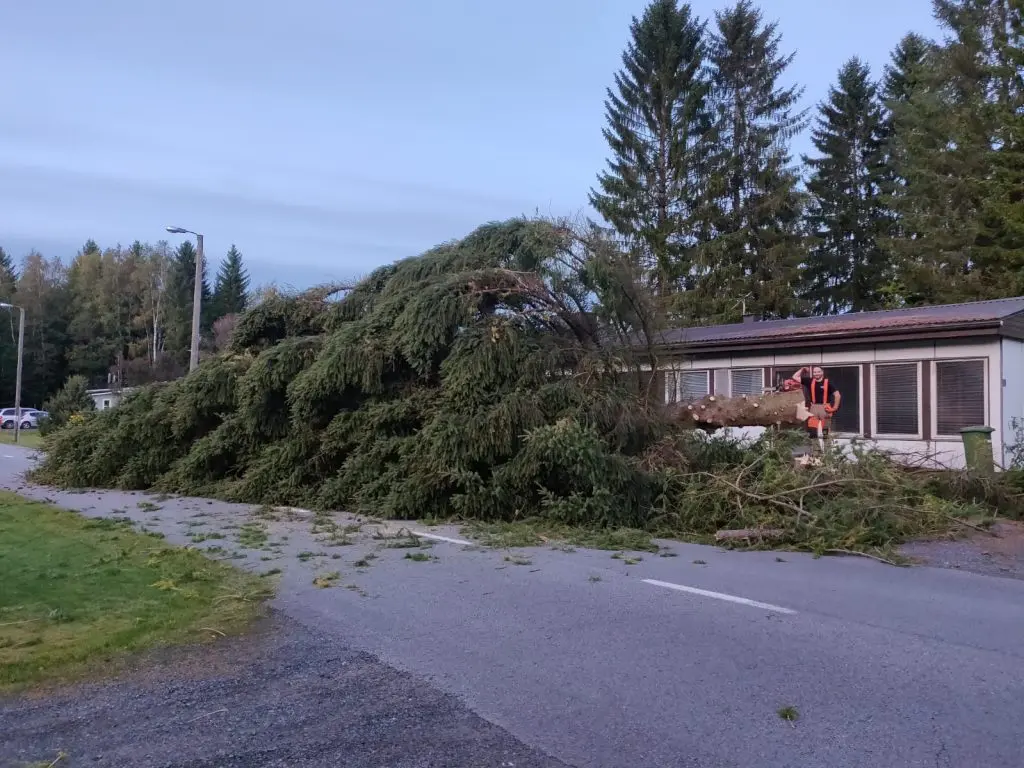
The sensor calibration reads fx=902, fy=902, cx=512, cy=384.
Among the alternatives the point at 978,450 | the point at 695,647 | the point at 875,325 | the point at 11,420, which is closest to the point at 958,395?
the point at 875,325

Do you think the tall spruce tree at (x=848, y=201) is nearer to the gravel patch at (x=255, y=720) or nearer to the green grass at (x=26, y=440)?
the green grass at (x=26, y=440)

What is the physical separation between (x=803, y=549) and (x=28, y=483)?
16.2 metres

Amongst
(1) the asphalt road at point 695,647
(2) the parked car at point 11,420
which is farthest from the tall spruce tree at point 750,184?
(2) the parked car at point 11,420

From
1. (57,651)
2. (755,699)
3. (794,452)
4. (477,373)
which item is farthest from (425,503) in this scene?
(755,699)

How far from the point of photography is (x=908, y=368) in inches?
676

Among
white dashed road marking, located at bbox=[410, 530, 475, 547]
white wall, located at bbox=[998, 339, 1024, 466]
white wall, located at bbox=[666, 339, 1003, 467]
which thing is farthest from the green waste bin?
white dashed road marking, located at bbox=[410, 530, 475, 547]

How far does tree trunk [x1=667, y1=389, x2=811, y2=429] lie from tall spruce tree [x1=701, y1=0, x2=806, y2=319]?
25325 mm

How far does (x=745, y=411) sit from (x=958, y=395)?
477cm

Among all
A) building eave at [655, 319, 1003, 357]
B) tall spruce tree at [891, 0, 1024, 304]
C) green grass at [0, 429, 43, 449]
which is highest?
tall spruce tree at [891, 0, 1024, 304]

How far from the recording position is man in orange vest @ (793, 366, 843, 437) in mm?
15088

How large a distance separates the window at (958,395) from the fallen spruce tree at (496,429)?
11.9 ft

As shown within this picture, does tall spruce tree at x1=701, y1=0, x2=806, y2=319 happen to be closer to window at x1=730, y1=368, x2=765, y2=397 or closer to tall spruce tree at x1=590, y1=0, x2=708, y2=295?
tall spruce tree at x1=590, y1=0, x2=708, y2=295

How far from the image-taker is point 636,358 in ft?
48.6

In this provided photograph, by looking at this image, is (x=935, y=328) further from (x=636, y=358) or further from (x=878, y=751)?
(x=878, y=751)
